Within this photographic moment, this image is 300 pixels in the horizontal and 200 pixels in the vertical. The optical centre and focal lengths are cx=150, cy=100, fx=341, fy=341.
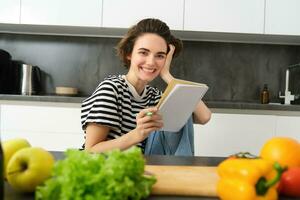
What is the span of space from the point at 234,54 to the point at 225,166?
7.44 feet

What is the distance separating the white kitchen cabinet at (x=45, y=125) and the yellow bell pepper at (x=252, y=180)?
1650 millimetres

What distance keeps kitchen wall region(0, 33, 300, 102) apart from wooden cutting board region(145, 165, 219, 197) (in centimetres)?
188

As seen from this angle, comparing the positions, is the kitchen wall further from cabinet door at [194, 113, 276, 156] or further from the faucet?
cabinet door at [194, 113, 276, 156]

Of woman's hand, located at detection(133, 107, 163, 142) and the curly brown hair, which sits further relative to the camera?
the curly brown hair

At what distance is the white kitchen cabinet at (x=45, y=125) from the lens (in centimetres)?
212

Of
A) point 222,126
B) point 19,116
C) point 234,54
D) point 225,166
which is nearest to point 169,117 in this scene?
point 225,166

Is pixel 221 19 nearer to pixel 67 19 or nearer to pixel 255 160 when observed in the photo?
pixel 67 19

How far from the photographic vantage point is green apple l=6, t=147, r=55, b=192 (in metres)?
0.56

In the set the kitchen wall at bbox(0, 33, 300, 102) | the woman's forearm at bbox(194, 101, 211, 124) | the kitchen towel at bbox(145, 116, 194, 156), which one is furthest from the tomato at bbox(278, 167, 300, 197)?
the kitchen wall at bbox(0, 33, 300, 102)

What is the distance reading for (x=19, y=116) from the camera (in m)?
2.14

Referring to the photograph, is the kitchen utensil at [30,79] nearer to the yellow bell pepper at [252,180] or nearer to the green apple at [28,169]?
the green apple at [28,169]

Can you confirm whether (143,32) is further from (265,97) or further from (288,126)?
(265,97)

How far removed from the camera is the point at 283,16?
2361 mm

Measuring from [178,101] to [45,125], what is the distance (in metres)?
1.22
